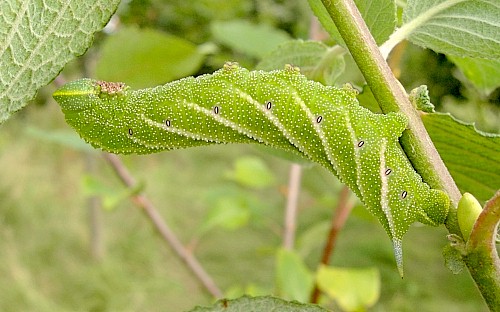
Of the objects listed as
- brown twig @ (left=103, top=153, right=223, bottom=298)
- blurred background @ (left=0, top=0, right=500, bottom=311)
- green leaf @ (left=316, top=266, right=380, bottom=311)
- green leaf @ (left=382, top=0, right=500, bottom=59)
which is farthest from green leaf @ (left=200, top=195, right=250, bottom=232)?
green leaf @ (left=382, top=0, right=500, bottom=59)

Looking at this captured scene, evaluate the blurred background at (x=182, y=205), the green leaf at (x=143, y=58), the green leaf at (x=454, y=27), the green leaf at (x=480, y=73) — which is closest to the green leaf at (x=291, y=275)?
the blurred background at (x=182, y=205)

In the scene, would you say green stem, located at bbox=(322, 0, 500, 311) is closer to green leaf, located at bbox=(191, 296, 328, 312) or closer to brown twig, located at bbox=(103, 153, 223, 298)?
green leaf, located at bbox=(191, 296, 328, 312)

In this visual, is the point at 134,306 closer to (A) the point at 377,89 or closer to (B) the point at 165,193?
(B) the point at 165,193

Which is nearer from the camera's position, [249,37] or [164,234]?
[164,234]

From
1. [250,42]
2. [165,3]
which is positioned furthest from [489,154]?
[165,3]

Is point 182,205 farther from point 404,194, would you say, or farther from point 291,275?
point 404,194

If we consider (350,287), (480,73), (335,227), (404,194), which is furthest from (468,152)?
(350,287)

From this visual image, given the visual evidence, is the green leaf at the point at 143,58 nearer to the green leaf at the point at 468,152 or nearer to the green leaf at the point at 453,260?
the green leaf at the point at 468,152
